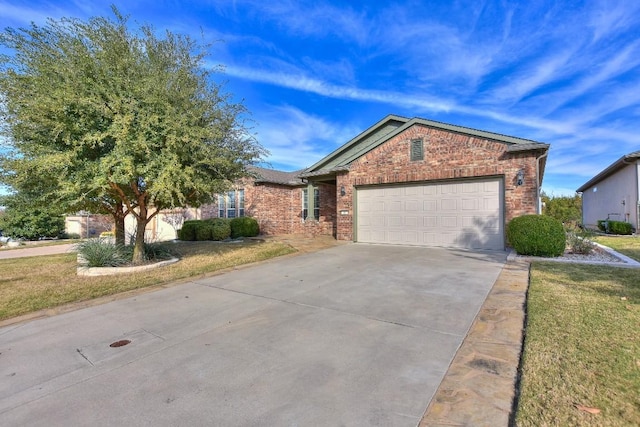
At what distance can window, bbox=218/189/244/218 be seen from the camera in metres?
18.0

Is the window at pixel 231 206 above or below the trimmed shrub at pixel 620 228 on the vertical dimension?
above

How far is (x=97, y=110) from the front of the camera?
6.54 metres

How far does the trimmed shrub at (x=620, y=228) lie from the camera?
51.3 feet

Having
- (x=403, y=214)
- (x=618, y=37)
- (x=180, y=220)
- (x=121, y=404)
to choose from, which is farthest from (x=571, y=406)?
(x=180, y=220)

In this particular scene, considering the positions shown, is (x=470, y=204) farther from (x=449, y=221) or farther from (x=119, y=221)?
(x=119, y=221)

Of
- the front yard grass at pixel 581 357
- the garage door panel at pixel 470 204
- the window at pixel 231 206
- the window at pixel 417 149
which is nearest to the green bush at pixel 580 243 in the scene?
the garage door panel at pixel 470 204

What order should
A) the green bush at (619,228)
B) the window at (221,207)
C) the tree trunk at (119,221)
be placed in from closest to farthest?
the tree trunk at (119,221), the green bush at (619,228), the window at (221,207)

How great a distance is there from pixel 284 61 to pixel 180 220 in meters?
11.6

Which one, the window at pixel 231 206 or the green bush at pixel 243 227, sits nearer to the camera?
the green bush at pixel 243 227

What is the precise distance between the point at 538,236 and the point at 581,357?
22.2 ft

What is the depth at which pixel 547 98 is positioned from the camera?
47.3 ft

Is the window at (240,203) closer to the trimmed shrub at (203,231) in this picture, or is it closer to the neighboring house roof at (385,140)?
the trimmed shrub at (203,231)

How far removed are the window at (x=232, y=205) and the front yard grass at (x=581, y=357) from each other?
15.3 meters

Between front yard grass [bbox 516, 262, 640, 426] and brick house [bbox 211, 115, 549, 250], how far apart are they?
5.14 meters
